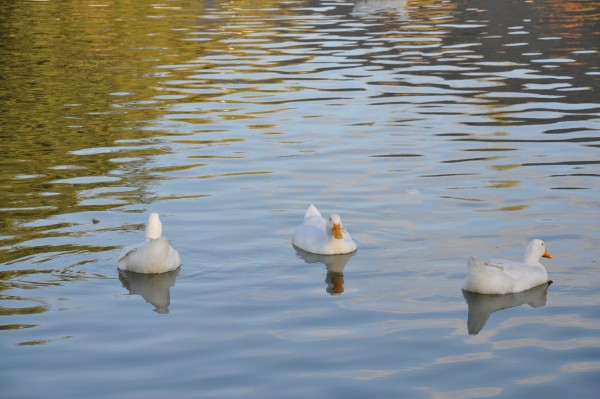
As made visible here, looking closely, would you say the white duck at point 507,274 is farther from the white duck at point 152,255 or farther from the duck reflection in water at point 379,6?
the duck reflection in water at point 379,6

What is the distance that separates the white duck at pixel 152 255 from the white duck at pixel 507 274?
327 centimetres

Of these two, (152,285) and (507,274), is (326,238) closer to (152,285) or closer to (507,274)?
(152,285)

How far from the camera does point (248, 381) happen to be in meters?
10.3

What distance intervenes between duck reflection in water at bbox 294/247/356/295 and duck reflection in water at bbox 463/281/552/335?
4.61 feet

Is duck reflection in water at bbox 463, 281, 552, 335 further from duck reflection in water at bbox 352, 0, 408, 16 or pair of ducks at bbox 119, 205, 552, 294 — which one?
duck reflection in water at bbox 352, 0, 408, 16

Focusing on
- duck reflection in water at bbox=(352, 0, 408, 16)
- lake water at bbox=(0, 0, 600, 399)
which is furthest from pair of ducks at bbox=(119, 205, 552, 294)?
duck reflection in water at bbox=(352, 0, 408, 16)

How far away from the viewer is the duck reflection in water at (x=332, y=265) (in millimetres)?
13204

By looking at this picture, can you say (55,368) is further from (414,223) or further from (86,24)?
(86,24)

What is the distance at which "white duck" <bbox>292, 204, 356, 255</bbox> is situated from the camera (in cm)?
1423

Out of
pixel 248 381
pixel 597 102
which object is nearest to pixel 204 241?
pixel 248 381

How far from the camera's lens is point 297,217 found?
16250 millimetres

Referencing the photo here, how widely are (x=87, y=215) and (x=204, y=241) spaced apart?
221 cm

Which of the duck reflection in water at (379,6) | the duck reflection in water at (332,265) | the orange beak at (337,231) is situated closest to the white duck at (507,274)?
the duck reflection in water at (332,265)

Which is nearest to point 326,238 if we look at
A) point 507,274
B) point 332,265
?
point 332,265
